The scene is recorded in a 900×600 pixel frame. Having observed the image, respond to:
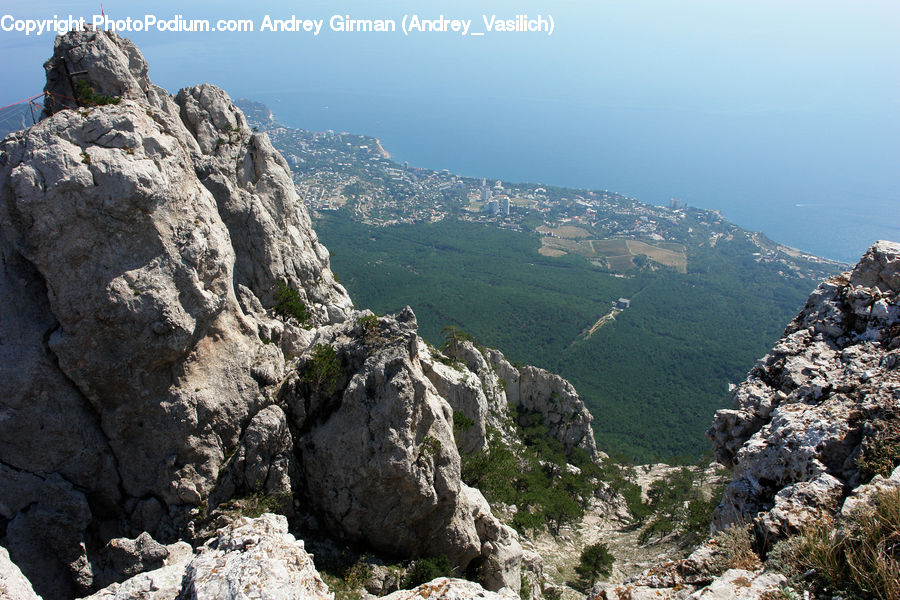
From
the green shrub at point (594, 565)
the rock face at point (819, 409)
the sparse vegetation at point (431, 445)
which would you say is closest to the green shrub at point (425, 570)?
the sparse vegetation at point (431, 445)

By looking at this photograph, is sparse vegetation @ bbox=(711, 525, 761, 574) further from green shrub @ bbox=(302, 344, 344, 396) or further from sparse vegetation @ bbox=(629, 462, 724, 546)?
sparse vegetation @ bbox=(629, 462, 724, 546)

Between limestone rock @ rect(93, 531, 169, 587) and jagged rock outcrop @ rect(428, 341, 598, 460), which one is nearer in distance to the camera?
limestone rock @ rect(93, 531, 169, 587)

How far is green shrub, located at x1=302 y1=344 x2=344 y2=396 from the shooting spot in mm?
18672

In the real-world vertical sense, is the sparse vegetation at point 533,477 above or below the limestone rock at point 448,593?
below

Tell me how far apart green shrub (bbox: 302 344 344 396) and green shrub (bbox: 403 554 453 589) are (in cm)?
708

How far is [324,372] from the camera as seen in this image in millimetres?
18688

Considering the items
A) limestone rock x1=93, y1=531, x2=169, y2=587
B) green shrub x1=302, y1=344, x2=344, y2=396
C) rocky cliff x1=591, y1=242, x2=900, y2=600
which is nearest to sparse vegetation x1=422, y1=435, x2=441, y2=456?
green shrub x1=302, y1=344, x2=344, y2=396

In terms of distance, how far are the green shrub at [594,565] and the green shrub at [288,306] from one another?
21.5m

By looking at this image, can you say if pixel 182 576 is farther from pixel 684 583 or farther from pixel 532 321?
pixel 532 321

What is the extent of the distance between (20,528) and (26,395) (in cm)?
397

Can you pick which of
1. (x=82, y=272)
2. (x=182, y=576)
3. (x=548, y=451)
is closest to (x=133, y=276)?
(x=82, y=272)

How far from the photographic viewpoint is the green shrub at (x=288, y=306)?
93.6 feet

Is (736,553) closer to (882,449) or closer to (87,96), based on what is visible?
(882,449)

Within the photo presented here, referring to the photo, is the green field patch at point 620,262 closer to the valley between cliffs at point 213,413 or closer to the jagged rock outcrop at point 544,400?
the jagged rock outcrop at point 544,400
